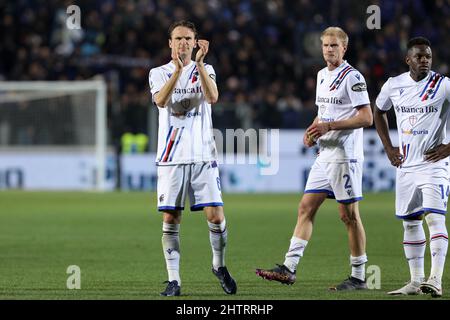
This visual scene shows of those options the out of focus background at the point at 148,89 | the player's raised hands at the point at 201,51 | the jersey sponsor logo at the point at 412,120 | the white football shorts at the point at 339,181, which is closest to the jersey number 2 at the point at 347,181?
the white football shorts at the point at 339,181

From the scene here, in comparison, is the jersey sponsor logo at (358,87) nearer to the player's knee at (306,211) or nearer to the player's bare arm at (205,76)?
the player's knee at (306,211)

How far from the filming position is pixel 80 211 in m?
18.1

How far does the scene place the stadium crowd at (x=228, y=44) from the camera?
24.3 metres

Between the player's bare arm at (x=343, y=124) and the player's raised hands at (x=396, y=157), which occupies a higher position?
the player's bare arm at (x=343, y=124)

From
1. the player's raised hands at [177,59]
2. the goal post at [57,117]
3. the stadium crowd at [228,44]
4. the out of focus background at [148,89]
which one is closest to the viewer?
the player's raised hands at [177,59]

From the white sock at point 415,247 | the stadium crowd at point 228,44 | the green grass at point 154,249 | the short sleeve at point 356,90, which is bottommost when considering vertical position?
the green grass at point 154,249

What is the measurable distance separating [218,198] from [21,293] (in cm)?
174

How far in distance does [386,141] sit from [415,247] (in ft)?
2.95

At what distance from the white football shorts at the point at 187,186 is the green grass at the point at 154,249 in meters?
0.72

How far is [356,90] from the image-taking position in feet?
29.0

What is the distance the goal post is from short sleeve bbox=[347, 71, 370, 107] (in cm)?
1534

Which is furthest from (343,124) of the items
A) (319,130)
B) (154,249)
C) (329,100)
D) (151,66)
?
(151,66)
